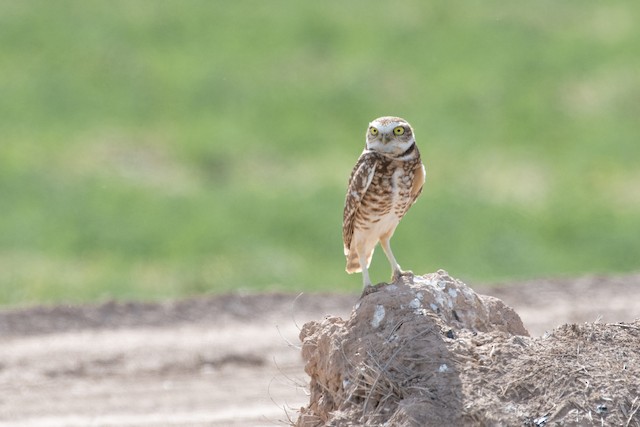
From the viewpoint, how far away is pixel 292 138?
2259cm

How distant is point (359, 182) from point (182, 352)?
543 cm

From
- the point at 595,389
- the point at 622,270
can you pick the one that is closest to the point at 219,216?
the point at 622,270

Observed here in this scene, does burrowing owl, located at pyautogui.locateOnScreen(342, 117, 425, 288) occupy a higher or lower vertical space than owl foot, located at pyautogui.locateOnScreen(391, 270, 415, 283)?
higher

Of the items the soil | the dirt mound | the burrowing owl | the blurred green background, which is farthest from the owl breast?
the blurred green background

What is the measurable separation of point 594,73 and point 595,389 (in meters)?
19.3

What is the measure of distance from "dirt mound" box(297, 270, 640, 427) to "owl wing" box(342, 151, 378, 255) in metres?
0.57

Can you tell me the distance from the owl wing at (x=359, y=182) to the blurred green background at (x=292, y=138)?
26.5 ft

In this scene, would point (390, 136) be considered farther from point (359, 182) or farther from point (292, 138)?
point (292, 138)

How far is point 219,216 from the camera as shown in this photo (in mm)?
19047

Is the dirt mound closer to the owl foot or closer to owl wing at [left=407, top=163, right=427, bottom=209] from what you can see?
the owl foot

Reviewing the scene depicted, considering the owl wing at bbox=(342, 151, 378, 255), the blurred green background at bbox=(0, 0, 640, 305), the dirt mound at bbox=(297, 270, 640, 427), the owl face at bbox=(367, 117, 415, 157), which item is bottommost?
the dirt mound at bbox=(297, 270, 640, 427)

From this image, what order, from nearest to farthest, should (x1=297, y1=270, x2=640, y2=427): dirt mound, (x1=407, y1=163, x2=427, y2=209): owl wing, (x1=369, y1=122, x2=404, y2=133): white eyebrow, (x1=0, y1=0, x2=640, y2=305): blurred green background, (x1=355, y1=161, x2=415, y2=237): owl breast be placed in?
(x1=297, y1=270, x2=640, y2=427): dirt mound
(x1=369, y1=122, x2=404, y2=133): white eyebrow
(x1=355, y1=161, x2=415, y2=237): owl breast
(x1=407, y1=163, x2=427, y2=209): owl wing
(x1=0, y1=0, x2=640, y2=305): blurred green background

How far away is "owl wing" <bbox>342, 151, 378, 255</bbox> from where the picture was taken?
24.7 feet

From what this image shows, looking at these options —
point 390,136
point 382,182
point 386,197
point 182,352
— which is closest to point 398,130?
point 390,136
